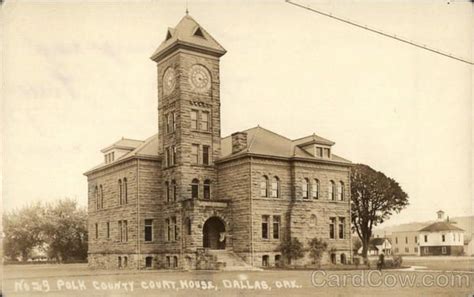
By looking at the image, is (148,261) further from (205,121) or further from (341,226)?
(341,226)

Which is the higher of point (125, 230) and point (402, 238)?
point (125, 230)

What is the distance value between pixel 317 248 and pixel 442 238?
6.21 m

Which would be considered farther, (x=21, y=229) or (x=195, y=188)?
(x=195, y=188)

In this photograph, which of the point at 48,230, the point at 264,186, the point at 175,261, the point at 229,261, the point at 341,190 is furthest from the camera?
the point at 341,190

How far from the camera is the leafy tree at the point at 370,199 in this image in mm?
26156

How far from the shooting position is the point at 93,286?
20.4m

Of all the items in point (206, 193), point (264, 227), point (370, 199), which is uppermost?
point (206, 193)

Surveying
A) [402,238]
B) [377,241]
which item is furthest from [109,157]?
[402,238]

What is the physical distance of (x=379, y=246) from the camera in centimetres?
3309

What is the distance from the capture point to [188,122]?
30781mm

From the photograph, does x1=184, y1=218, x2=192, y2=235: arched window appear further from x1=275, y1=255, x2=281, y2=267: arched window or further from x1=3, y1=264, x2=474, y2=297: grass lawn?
x1=3, y1=264, x2=474, y2=297: grass lawn

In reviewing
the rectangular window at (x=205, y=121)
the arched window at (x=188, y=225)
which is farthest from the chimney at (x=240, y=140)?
the arched window at (x=188, y=225)

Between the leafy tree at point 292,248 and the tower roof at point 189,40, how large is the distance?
9186 millimetres

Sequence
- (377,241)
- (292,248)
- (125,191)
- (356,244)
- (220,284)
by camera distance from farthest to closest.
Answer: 1. (356,244)
2. (377,241)
3. (125,191)
4. (292,248)
5. (220,284)
